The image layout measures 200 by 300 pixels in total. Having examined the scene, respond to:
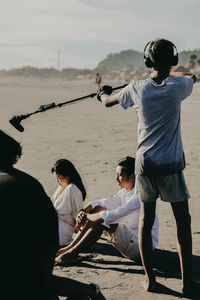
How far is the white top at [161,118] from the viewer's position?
354 centimetres

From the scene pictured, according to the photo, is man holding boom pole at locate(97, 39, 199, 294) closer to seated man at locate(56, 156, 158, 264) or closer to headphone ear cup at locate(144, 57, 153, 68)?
headphone ear cup at locate(144, 57, 153, 68)

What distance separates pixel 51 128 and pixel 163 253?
414 inches

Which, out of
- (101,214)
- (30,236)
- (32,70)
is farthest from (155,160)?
(32,70)

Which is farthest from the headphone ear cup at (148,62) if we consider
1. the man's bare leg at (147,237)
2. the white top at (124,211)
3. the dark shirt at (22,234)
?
the dark shirt at (22,234)

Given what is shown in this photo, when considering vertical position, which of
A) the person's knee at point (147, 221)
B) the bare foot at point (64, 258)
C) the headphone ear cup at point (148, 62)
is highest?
the headphone ear cup at point (148, 62)

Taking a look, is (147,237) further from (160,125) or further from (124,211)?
(160,125)

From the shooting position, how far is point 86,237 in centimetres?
432

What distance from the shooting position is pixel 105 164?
9.16m

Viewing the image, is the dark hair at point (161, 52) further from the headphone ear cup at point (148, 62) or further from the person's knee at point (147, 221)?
the person's knee at point (147, 221)

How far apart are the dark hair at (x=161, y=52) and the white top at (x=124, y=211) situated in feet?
4.41

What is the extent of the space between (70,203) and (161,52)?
1936mm

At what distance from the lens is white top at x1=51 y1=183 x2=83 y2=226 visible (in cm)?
478

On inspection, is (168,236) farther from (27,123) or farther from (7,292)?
(27,123)

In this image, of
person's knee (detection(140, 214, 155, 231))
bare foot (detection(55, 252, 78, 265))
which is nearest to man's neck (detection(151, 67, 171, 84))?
person's knee (detection(140, 214, 155, 231))
